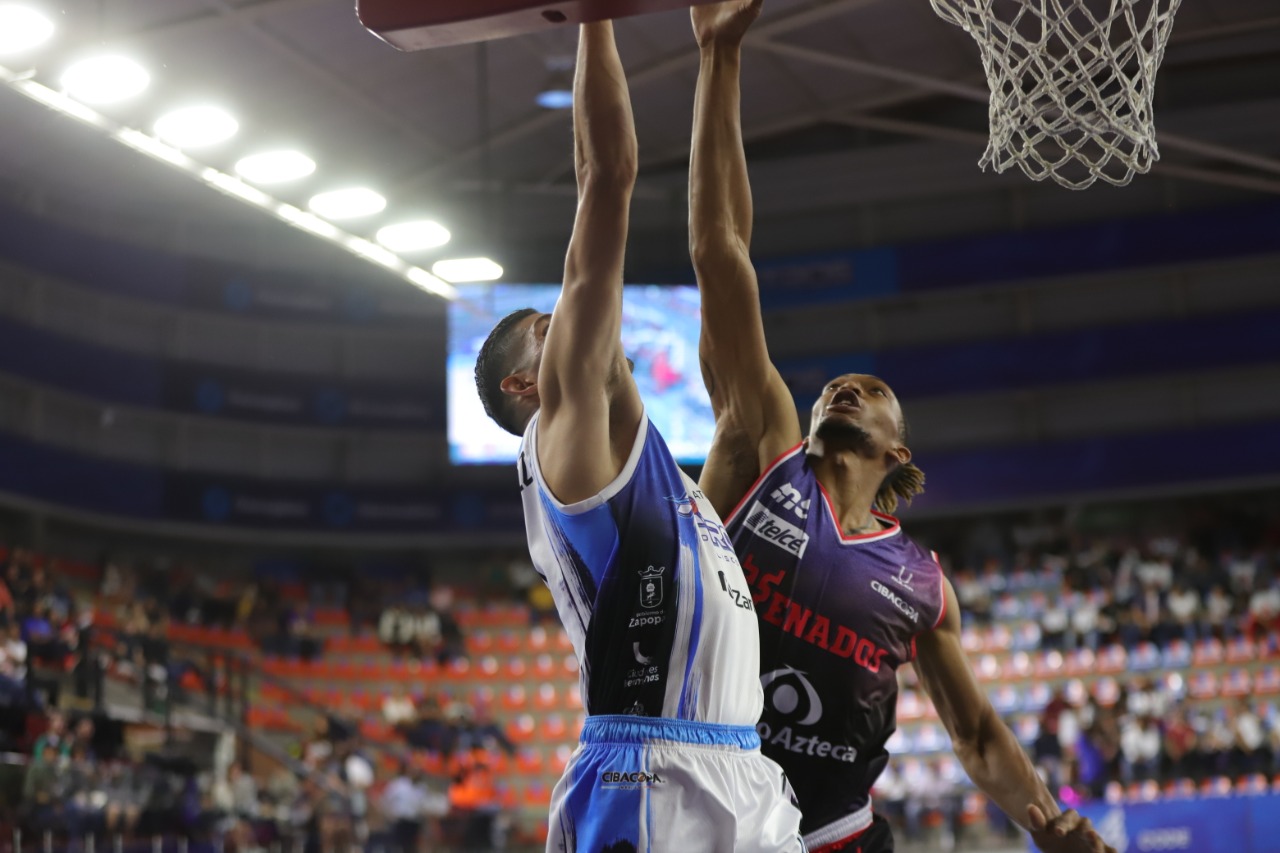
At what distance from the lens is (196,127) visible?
13.5 meters

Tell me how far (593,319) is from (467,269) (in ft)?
45.0

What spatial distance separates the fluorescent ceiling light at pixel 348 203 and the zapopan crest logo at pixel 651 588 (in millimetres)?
12591

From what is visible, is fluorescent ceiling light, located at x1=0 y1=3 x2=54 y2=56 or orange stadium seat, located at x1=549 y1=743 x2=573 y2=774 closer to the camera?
fluorescent ceiling light, located at x1=0 y1=3 x2=54 y2=56

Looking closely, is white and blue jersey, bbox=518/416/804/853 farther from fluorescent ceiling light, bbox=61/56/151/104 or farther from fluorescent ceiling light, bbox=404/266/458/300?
fluorescent ceiling light, bbox=404/266/458/300

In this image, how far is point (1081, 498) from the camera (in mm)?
21453

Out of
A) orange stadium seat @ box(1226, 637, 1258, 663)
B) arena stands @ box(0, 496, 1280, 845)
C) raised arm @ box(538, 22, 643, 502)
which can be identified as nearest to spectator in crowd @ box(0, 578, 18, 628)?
arena stands @ box(0, 496, 1280, 845)

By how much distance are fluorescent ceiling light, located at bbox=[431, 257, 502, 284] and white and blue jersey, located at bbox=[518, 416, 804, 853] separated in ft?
43.1

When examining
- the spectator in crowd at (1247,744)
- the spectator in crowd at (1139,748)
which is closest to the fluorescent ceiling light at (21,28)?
the spectator in crowd at (1139,748)

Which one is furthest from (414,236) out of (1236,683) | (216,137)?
(1236,683)

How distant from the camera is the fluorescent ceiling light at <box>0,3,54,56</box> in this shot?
11352 millimetres

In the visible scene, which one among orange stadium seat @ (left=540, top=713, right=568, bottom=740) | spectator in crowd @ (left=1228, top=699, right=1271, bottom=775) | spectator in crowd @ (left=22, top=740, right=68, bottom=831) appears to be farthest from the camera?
orange stadium seat @ (left=540, top=713, right=568, bottom=740)

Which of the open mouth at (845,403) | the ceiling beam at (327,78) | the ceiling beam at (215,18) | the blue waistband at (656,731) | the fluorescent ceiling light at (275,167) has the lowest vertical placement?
the blue waistband at (656,731)

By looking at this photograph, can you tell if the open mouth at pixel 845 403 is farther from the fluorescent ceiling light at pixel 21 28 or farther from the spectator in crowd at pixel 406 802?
the spectator in crowd at pixel 406 802

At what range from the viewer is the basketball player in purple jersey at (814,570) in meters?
4.02
